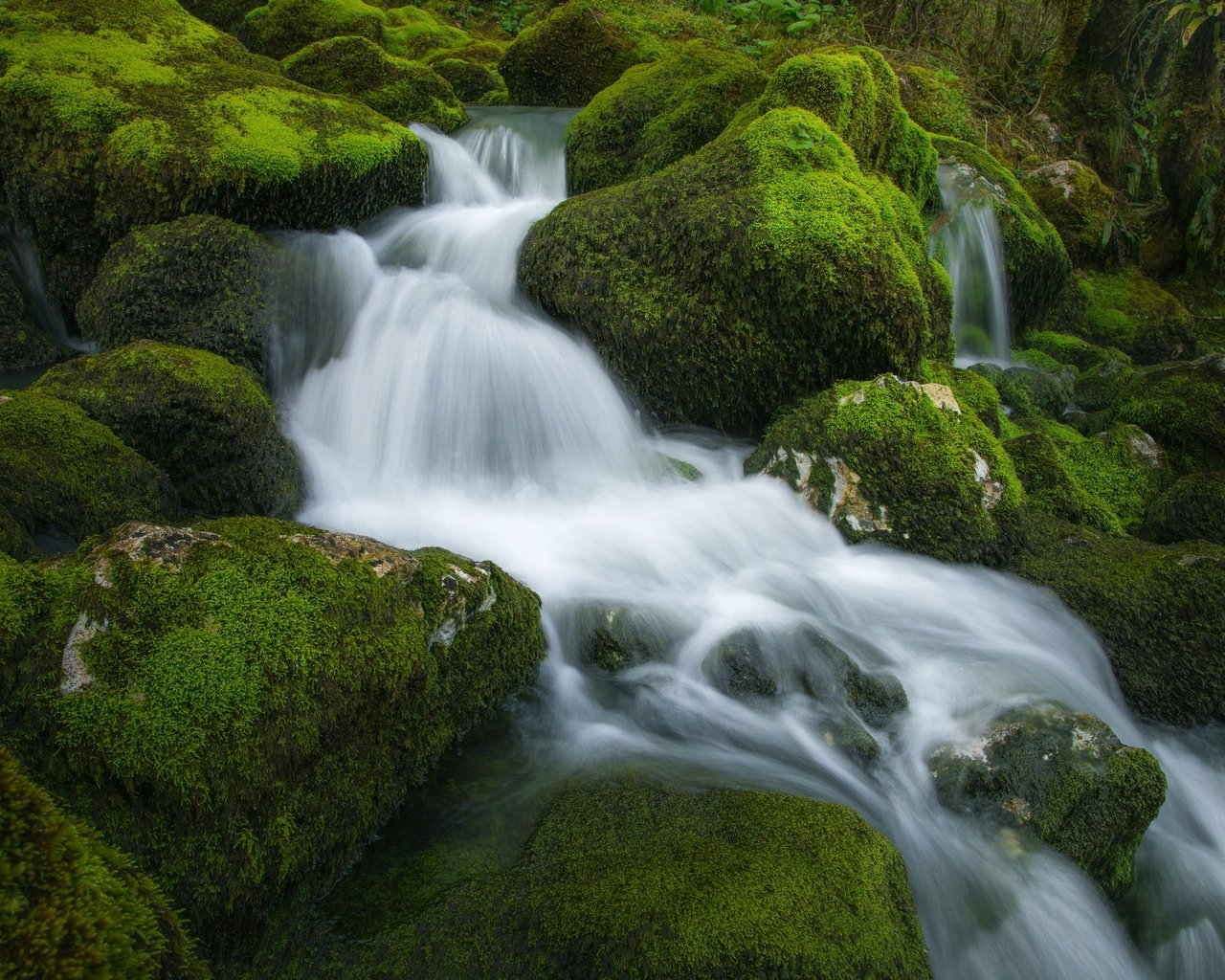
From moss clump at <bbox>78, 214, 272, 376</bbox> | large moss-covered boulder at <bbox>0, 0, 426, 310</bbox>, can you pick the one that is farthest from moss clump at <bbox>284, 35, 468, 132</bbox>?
moss clump at <bbox>78, 214, 272, 376</bbox>

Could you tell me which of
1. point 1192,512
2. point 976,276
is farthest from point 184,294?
point 976,276

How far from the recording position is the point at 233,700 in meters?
2.35

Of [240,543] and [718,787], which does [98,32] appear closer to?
[240,543]

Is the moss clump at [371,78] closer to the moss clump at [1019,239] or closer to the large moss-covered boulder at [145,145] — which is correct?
the large moss-covered boulder at [145,145]

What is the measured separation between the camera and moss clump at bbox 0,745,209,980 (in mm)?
1176

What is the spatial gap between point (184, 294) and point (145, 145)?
1.39m

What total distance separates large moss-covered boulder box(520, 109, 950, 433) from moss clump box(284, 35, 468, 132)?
13.0 ft

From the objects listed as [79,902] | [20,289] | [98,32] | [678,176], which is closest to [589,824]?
[79,902]

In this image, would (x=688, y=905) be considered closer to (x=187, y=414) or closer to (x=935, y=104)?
(x=187, y=414)

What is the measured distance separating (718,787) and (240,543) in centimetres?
192

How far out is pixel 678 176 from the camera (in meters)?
6.09

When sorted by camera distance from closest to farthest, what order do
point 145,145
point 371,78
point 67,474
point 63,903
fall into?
point 63,903, point 67,474, point 145,145, point 371,78

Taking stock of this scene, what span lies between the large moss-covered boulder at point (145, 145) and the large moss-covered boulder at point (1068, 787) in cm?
591

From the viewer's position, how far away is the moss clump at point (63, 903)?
3.86 feet
